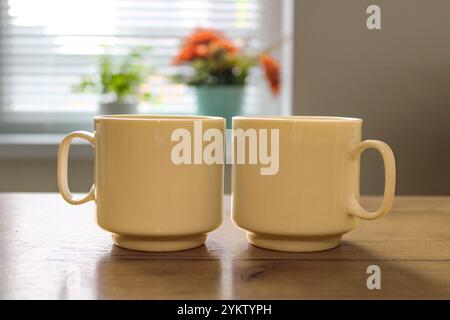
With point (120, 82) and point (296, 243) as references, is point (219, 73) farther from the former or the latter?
point (296, 243)

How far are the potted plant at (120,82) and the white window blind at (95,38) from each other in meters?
0.06

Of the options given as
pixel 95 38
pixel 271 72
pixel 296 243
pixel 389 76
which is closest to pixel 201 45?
pixel 271 72

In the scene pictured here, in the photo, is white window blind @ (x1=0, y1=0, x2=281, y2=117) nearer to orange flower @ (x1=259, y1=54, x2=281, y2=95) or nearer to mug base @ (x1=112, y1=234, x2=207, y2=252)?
orange flower @ (x1=259, y1=54, x2=281, y2=95)

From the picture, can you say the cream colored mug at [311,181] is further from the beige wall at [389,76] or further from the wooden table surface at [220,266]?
the beige wall at [389,76]

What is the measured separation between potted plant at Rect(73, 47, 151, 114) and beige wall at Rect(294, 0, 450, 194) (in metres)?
0.51

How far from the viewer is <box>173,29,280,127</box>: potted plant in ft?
5.48

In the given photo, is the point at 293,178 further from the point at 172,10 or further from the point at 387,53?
the point at 172,10

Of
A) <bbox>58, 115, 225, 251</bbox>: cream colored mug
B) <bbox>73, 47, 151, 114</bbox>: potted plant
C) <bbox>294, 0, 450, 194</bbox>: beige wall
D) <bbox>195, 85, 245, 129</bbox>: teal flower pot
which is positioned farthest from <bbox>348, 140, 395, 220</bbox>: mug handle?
<bbox>73, 47, 151, 114</bbox>: potted plant

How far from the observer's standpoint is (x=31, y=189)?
1.69 m

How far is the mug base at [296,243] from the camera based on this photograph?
628mm

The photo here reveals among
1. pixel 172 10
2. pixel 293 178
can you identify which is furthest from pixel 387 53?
pixel 293 178

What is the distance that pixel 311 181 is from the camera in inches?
23.7

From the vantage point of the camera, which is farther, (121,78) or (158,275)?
(121,78)

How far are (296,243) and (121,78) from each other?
4.00 feet
